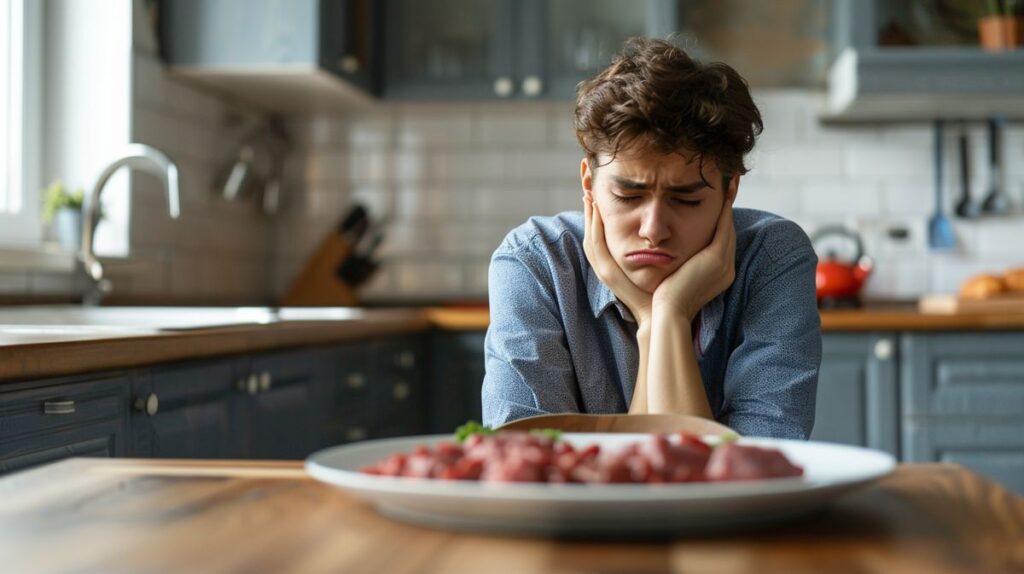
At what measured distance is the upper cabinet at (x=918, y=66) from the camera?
358 cm

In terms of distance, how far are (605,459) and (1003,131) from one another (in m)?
3.68

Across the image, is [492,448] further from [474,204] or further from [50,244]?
[474,204]

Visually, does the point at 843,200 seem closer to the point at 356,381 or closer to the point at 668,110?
the point at 356,381


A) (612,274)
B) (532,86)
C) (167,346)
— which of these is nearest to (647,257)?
(612,274)

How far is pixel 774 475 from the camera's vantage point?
0.74 meters

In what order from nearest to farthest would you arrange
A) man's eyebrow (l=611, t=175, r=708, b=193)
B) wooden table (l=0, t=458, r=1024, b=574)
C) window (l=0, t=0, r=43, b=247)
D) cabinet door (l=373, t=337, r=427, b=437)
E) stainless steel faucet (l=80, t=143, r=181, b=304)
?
1. wooden table (l=0, t=458, r=1024, b=574)
2. man's eyebrow (l=611, t=175, r=708, b=193)
3. stainless steel faucet (l=80, t=143, r=181, b=304)
4. window (l=0, t=0, r=43, b=247)
5. cabinet door (l=373, t=337, r=427, b=437)

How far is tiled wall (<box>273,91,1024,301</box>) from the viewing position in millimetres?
4082

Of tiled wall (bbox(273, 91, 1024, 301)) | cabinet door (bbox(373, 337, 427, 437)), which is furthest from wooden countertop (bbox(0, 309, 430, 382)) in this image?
tiled wall (bbox(273, 91, 1024, 301))

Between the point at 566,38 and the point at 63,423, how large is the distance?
2.57 m

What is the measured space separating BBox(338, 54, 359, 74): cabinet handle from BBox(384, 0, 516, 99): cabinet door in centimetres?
21

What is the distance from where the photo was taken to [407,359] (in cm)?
346

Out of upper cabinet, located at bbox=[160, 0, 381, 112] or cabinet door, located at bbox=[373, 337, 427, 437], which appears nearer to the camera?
cabinet door, located at bbox=[373, 337, 427, 437]

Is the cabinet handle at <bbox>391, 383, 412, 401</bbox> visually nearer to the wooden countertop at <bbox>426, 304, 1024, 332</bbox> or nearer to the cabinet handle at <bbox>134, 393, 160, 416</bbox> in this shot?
the wooden countertop at <bbox>426, 304, 1024, 332</bbox>

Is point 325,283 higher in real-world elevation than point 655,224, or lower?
lower
